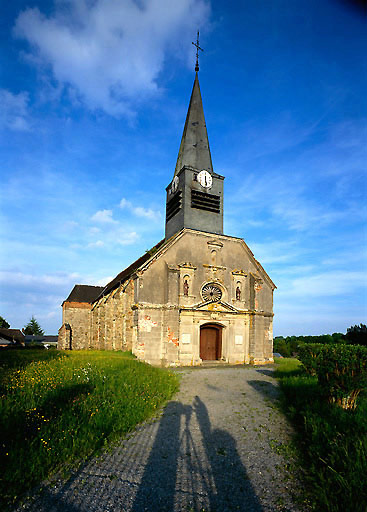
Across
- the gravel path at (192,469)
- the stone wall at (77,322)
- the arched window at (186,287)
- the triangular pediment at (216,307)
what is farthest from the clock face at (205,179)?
the stone wall at (77,322)

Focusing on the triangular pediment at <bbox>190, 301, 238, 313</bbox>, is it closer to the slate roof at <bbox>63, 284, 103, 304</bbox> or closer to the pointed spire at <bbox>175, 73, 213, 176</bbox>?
the pointed spire at <bbox>175, 73, 213, 176</bbox>

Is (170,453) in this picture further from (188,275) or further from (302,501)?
(188,275)

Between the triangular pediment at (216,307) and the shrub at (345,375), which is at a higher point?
the triangular pediment at (216,307)

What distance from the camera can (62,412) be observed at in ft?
23.7

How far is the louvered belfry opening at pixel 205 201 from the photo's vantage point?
70.3ft

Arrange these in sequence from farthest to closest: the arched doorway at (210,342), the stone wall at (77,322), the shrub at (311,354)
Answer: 1. the stone wall at (77,322)
2. the arched doorway at (210,342)
3. the shrub at (311,354)

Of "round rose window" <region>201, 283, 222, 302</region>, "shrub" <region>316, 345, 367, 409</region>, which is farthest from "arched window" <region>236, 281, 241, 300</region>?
"shrub" <region>316, 345, 367, 409</region>

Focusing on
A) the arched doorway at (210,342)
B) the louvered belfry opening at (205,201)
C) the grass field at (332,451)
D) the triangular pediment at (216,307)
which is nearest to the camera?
the grass field at (332,451)

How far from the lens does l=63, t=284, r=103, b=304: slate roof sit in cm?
4089

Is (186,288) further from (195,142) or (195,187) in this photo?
(195,142)

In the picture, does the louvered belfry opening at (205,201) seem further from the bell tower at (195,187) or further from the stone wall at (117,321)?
the stone wall at (117,321)

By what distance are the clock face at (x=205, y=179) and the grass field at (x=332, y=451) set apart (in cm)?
1571

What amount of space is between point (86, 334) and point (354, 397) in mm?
34164

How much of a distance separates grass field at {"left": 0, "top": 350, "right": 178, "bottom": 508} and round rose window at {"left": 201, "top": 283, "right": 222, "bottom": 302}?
8.75m
